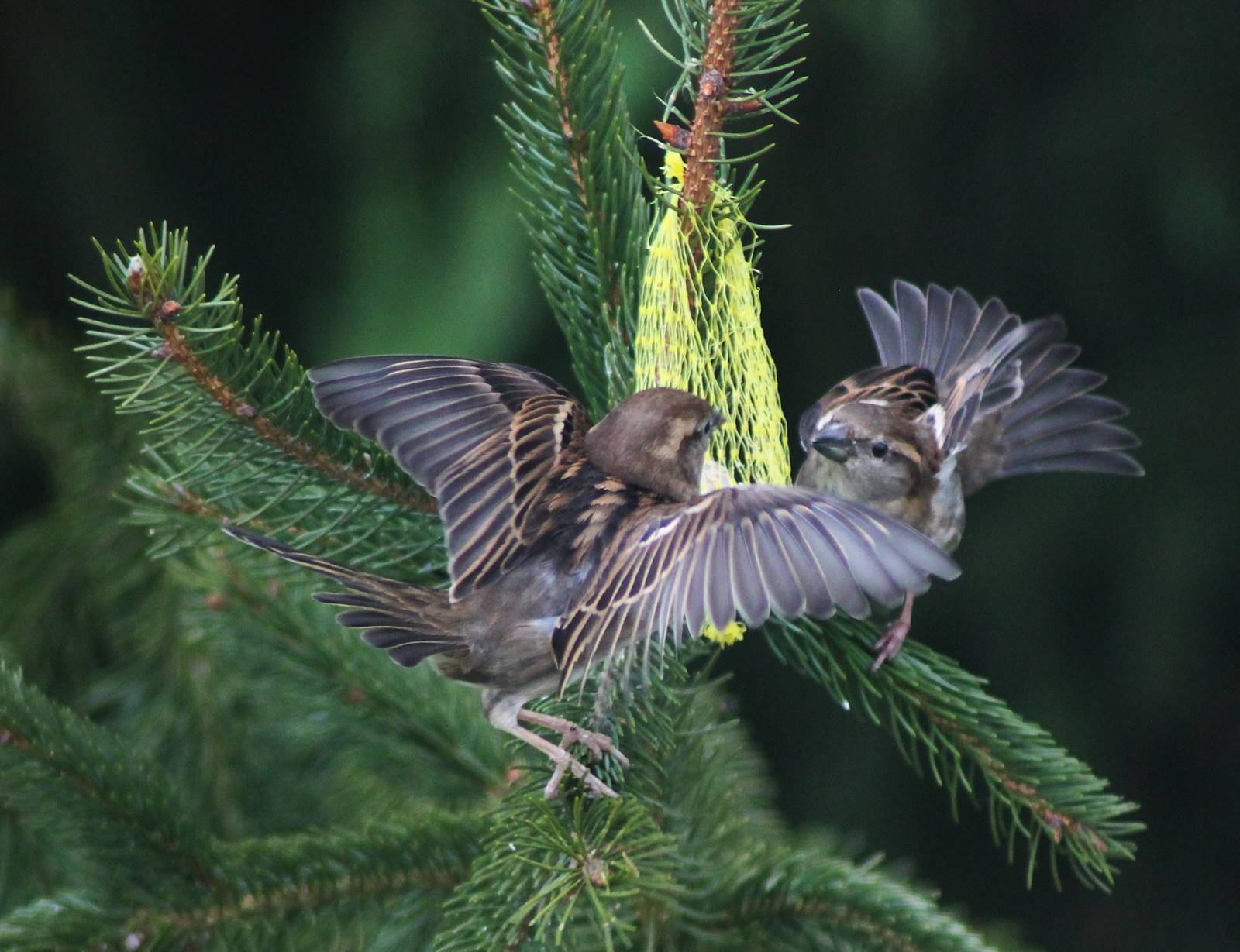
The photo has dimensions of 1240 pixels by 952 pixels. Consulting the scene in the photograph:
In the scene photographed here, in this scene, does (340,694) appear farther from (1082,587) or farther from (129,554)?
(1082,587)

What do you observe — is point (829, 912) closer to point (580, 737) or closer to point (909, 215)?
point (580, 737)

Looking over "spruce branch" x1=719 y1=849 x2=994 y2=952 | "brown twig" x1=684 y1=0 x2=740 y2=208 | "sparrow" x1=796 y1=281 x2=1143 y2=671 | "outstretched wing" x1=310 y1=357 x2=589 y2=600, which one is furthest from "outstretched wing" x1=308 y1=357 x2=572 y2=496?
"sparrow" x1=796 y1=281 x2=1143 y2=671

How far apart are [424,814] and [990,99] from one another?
238 cm

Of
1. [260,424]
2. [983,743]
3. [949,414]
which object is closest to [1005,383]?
[949,414]

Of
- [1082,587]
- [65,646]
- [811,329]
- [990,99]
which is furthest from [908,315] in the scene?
[65,646]

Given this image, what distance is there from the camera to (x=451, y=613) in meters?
1.73

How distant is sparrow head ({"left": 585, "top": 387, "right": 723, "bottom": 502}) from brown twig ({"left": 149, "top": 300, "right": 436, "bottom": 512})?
0.80 feet

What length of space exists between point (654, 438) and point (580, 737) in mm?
393

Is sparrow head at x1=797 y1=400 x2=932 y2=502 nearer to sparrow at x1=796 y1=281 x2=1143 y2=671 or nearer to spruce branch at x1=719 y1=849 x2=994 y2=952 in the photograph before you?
sparrow at x1=796 y1=281 x2=1143 y2=671

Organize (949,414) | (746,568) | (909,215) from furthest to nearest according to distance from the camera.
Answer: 1. (909,215)
2. (949,414)
3. (746,568)

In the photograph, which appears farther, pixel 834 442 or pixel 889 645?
pixel 834 442

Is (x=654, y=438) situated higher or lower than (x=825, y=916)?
higher

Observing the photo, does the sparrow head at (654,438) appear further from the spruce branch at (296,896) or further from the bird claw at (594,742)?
the spruce branch at (296,896)

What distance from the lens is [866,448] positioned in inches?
94.4
